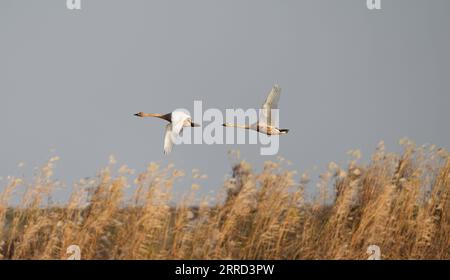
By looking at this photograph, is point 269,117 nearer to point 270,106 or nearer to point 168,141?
point 270,106

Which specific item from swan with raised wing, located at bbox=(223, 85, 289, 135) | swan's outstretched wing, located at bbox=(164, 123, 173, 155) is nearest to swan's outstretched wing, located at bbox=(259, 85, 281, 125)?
swan with raised wing, located at bbox=(223, 85, 289, 135)

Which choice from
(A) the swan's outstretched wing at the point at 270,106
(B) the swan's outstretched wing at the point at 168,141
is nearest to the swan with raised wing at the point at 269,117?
(A) the swan's outstretched wing at the point at 270,106

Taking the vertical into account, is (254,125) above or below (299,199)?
above

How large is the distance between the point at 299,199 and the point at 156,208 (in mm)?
1719

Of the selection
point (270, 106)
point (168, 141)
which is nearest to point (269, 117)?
point (270, 106)

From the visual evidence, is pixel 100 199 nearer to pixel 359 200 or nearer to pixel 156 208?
pixel 156 208

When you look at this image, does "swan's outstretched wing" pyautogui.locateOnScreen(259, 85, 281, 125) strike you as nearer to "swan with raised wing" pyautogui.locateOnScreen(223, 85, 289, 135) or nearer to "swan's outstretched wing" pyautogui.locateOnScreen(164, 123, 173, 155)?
"swan with raised wing" pyautogui.locateOnScreen(223, 85, 289, 135)

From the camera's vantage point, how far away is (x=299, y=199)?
11.0 meters

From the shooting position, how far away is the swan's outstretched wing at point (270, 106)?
10.8m

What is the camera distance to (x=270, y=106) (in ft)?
35.7

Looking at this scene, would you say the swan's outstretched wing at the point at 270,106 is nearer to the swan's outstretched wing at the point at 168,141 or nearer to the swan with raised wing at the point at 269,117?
the swan with raised wing at the point at 269,117

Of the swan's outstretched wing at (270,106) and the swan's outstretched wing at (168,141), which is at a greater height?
the swan's outstretched wing at (270,106)

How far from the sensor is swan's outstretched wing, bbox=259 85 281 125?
424 inches
